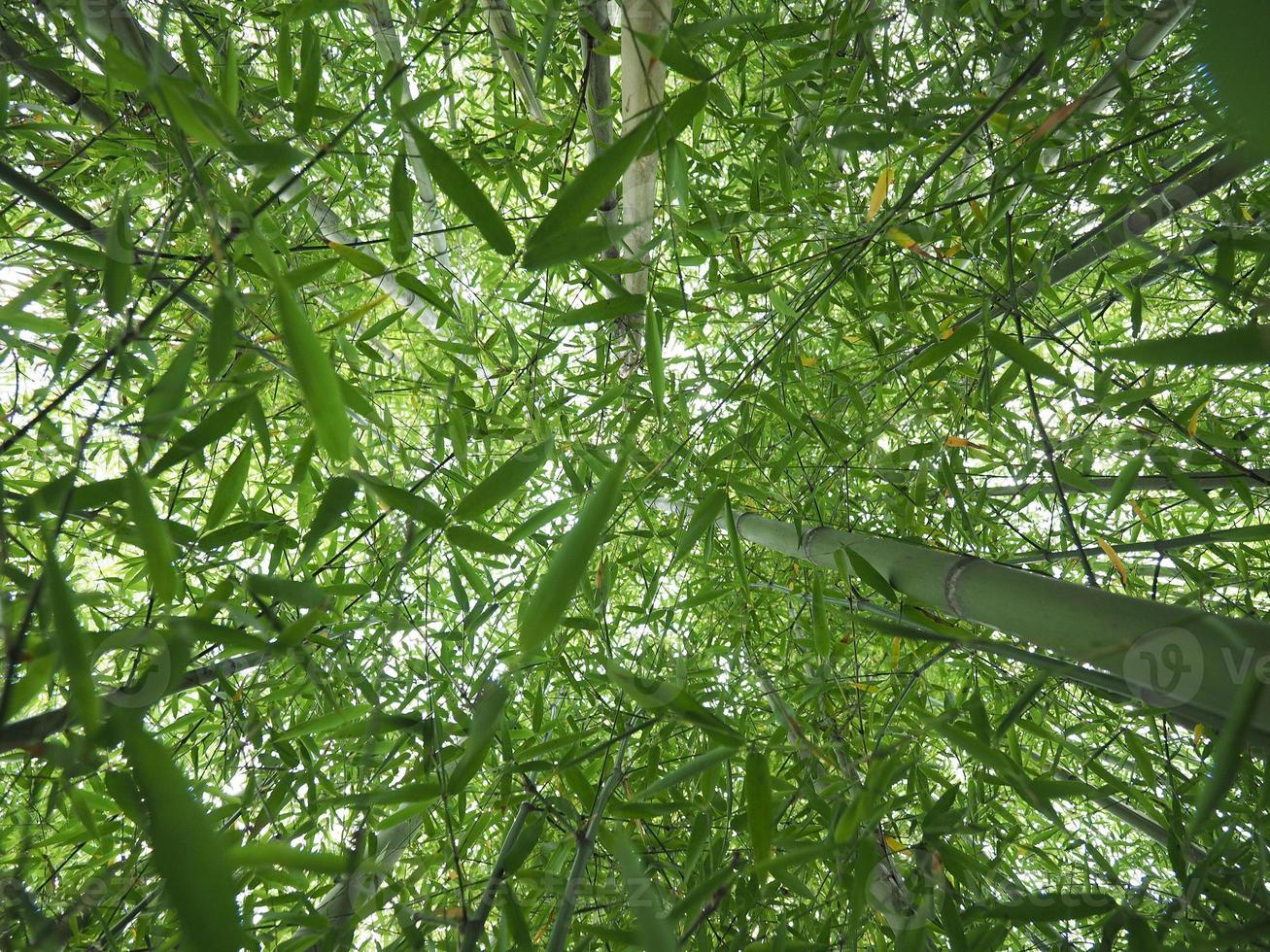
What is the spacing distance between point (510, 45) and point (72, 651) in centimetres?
92

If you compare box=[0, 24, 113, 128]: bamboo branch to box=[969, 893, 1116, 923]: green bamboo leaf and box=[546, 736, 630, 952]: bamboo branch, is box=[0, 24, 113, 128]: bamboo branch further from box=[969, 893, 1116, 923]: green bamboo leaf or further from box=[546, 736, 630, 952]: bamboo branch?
box=[969, 893, 1116, 923]: green bamboo leaf

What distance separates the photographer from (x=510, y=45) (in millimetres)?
970

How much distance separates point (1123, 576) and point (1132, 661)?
2.16ft

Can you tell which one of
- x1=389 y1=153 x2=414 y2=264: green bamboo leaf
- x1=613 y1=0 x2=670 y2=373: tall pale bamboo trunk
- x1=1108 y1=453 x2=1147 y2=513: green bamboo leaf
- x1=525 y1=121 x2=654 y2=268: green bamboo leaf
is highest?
x1=613 y1=0 x2=670 y2=373: tall pale bamboo trunk

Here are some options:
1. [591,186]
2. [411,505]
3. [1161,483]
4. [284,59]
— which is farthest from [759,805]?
[1161,483]

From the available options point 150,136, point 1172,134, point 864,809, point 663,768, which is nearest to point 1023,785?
point 864,809

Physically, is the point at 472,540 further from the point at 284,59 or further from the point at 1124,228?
the point at 1124,228

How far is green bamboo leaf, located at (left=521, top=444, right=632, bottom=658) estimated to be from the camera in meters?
0.44

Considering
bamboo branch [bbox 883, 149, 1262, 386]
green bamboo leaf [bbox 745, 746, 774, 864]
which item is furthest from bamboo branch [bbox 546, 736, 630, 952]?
bamboo branch [bbox 883, 149, 1262, 386]

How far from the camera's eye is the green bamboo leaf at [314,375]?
419 mm

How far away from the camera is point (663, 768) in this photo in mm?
1396

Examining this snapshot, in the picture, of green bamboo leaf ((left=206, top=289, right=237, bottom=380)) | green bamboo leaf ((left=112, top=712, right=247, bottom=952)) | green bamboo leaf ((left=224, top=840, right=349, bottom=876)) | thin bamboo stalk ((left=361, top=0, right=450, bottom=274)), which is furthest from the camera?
thin bamboo stalk ((left=361, top=0, right=450, bottom=274))

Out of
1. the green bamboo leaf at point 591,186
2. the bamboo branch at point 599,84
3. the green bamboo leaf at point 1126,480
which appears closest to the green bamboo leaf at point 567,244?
the green bamboo leaf at point 591,186

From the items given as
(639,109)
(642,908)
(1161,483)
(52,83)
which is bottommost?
(642,908)
